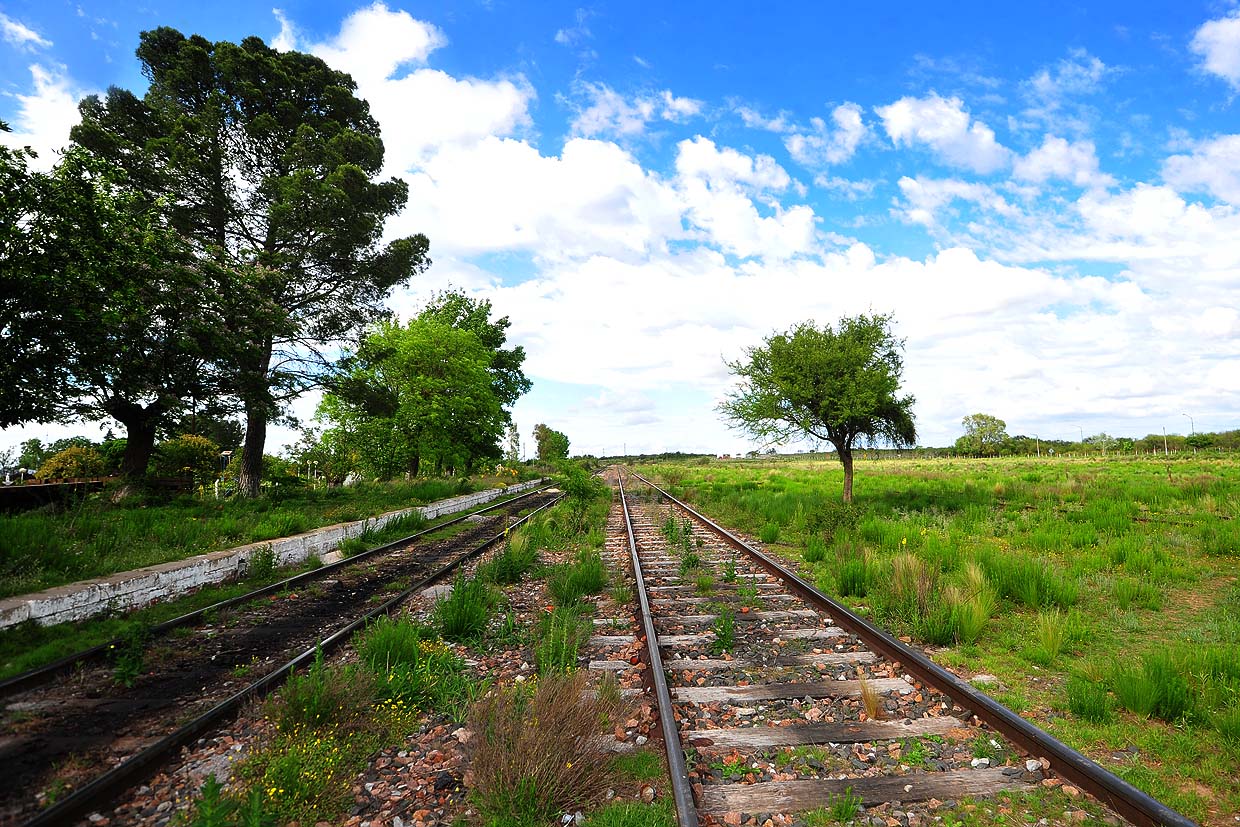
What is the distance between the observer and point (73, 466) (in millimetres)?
23594

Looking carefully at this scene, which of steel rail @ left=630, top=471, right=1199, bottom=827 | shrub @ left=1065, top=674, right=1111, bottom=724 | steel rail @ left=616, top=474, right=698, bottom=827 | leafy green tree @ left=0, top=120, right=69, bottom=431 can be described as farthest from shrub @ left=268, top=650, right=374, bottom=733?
leafy green tree @ left=0, top=120, right=69, bottom=431

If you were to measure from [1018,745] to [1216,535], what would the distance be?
398 inches

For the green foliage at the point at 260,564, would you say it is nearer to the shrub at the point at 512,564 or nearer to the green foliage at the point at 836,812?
the shrub at the point at 512,564

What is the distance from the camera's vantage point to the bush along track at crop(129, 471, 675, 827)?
3230mm

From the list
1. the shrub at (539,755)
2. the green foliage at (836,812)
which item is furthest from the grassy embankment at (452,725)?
the green foliage at (836,812)

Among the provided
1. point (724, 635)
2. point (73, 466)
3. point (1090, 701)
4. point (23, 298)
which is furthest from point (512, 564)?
point (73, 466)

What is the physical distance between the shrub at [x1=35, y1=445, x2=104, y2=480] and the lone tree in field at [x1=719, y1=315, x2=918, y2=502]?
86.8 feet

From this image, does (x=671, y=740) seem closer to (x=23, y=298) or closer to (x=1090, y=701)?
(x=1090, y=701)

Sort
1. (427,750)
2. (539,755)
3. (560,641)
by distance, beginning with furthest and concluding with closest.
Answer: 1. (560,641)
2. (427,750)
3. (539,755)

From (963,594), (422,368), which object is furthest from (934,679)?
(422,368)

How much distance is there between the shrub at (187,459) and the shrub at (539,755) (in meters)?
23.0

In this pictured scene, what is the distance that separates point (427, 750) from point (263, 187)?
21.4 meters

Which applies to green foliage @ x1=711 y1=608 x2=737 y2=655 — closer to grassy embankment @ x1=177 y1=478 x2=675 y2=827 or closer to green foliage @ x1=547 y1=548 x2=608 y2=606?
grassy embankment @ x1=177 y1=478 x2=675 y2=827

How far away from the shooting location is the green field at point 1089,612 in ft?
12.5
